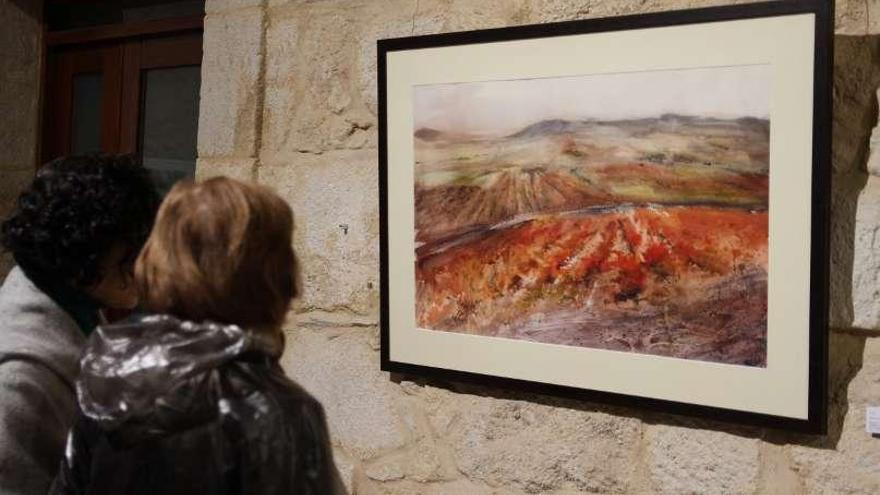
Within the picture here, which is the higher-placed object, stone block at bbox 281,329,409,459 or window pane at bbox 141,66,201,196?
window pane at bbox 141,66,201,196

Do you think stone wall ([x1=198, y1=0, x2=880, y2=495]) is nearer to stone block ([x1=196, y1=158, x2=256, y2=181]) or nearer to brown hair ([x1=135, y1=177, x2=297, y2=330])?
stone block ([x1=196, y1=158, x2=256, y2=181])

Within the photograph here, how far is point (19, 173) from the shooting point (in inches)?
123

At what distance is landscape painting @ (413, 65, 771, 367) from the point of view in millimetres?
1559

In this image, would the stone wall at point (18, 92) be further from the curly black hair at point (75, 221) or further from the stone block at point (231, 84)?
the curly black hair at point (75, 221)

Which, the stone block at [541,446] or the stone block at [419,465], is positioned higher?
the stone block at [541,446]

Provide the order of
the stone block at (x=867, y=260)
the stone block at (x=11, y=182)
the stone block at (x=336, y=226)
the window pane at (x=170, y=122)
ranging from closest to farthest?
the stone block at (x=867, y=260), the stone block at (x=336, y=226), the window pane at (x=170, y=122), the stone block at (x=11, y=182)

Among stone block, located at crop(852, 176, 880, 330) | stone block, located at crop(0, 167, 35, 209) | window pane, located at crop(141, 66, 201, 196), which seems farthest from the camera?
stone block, located at crop(0, 167, 35, 209)

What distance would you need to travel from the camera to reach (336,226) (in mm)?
2131

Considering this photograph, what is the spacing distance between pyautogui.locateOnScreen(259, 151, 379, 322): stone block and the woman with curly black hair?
28.5 inches

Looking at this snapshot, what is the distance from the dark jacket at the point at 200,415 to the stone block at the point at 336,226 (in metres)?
1.02

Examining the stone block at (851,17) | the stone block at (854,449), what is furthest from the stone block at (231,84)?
the stone block at (854,449)

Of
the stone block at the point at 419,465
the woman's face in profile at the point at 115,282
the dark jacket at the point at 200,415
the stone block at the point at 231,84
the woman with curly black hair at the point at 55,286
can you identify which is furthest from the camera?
the stone block at the point at 231,84

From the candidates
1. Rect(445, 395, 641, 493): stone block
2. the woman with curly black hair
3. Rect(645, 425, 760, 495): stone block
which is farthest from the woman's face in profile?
Rect(645, 425, 760, 495): stone block

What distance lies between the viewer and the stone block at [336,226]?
2.08m
